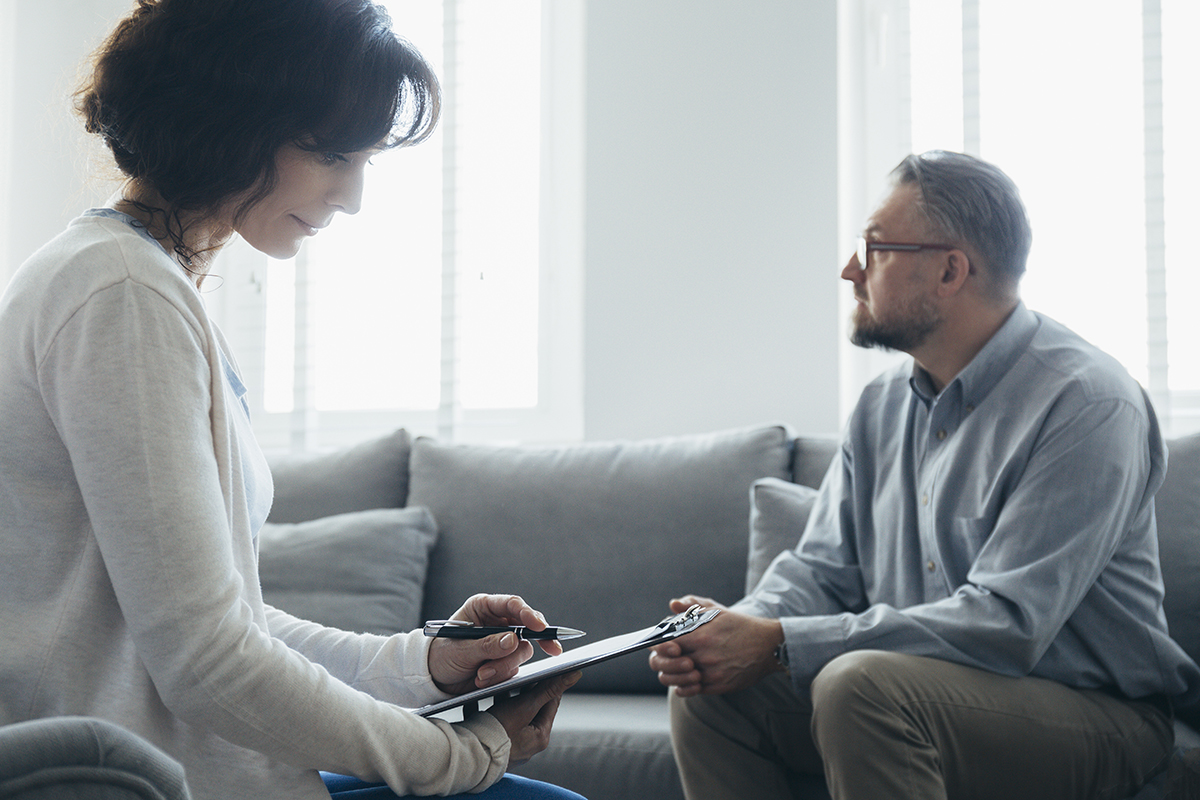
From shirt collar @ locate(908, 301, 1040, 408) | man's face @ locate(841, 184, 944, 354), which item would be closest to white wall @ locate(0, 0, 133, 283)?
man's face @ locate(841, 184, 944, 354)

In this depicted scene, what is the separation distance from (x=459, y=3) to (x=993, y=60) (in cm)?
155

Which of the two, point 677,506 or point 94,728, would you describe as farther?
point 677,506

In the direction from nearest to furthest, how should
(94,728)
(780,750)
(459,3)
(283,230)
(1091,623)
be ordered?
1. (94,728)
2. (283,230)
3. (1091,623)
4. (780,750)
5. (459,3)

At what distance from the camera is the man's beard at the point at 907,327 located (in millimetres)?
1882

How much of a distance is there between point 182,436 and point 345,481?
1756 mm

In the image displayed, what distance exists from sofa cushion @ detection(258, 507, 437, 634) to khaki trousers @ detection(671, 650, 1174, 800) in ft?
3.31

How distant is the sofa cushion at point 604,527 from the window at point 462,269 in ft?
2.27

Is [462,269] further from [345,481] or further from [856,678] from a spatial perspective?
[856,678]

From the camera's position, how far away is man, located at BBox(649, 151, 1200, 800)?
142cm

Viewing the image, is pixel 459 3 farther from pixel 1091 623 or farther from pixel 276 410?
pixel 1091 623


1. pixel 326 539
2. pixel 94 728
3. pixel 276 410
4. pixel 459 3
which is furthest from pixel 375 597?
pixel 459 3

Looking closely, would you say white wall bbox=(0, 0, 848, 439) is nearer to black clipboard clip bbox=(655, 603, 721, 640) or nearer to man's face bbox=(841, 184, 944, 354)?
man's face bbox=(841, 184, 944, 354)

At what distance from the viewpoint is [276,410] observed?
3160mm

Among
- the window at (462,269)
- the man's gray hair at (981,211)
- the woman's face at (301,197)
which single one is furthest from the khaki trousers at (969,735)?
the window at (462,269)
